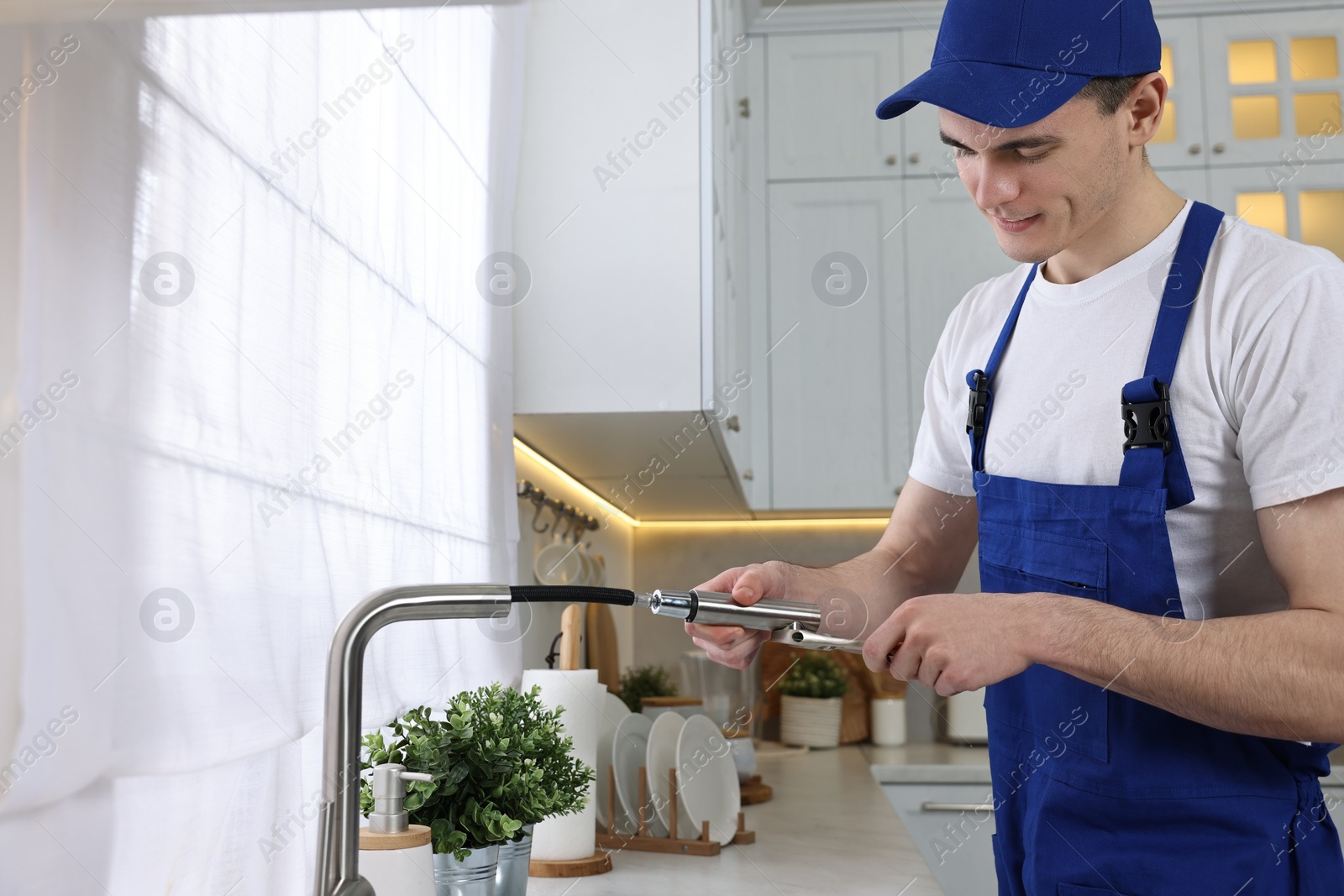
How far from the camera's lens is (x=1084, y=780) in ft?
3.13

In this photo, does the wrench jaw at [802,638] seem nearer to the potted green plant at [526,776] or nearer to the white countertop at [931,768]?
the potted green plant at [526,776]

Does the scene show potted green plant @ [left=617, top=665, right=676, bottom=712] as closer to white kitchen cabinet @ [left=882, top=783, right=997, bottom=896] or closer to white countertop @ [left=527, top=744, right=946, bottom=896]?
white countertop @ [left=527, top=744, right=946, bottom=896]

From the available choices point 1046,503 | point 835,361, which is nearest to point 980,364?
point 1046,503

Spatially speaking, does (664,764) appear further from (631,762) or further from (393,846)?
(393,846)

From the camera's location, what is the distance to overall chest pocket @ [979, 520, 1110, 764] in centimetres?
96

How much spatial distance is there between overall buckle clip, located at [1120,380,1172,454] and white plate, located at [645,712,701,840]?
79cm

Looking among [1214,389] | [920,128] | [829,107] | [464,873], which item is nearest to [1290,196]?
[920,128]

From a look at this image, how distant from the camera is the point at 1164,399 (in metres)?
0.93

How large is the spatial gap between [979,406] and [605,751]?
2.39 ft

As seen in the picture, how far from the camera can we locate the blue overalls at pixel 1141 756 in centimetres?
88

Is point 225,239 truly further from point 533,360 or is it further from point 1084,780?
point 1084,780

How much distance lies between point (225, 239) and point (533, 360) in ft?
2.45

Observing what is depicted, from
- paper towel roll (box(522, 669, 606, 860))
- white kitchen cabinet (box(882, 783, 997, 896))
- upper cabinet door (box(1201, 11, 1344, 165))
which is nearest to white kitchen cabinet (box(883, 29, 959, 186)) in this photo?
upper cabinet door (box(1201, 11, 1344, 165))

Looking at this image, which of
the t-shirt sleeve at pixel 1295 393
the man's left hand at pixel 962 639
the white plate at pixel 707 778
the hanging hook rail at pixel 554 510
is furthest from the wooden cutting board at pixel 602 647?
the t-shirt sleeve at pixel 1295 393
